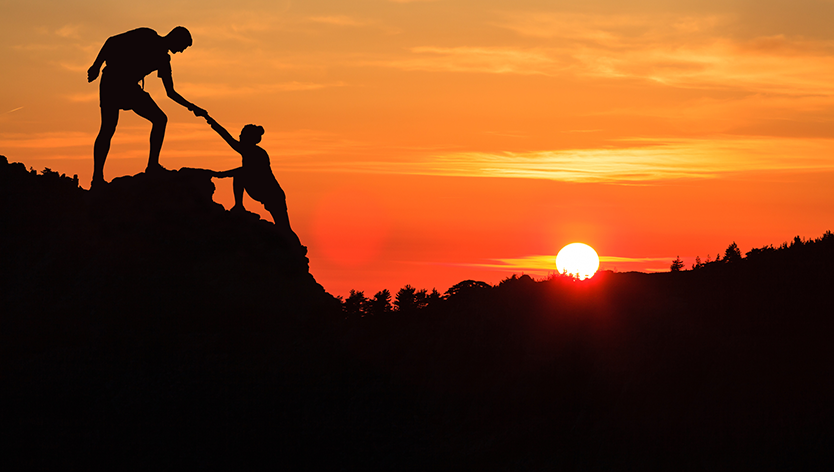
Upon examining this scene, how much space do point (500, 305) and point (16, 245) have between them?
9.61m

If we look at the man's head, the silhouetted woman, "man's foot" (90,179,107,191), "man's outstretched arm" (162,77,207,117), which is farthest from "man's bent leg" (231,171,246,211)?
the man's head

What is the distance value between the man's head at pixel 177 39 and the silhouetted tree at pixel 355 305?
597 centimetres

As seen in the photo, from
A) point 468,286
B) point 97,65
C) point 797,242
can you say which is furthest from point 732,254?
point 97,65

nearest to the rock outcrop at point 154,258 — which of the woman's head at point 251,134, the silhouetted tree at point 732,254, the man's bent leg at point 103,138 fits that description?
the man's bent leg at point 103,138

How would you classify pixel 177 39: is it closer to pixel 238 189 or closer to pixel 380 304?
pixel 238 189

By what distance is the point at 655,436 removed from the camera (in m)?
12.5

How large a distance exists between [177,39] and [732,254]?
41.3 ft

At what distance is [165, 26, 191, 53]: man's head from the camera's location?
1565 centimetres

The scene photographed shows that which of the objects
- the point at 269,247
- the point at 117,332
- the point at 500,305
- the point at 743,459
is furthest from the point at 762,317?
the point at 117,332

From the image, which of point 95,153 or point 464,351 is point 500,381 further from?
point 95,153

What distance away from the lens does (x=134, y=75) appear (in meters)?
15.5

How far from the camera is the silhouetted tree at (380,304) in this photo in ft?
59.2

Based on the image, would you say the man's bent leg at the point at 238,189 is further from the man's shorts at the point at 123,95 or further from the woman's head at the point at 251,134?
the man's shorts at the point at 123,95

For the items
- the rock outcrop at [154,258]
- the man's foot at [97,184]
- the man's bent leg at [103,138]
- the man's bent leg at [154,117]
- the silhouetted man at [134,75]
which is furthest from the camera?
the man's foot at [97,184]
